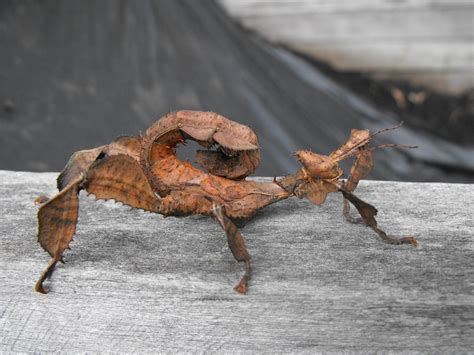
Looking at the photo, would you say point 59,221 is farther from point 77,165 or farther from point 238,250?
point 238,250

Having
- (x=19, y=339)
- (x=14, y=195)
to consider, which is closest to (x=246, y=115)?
(x=14, y=195)

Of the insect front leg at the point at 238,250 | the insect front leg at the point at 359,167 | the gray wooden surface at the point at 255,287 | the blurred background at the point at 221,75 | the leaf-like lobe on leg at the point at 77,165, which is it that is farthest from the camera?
the blurred background at the point at 221,75

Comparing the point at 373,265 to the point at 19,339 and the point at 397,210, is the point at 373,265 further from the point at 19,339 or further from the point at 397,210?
the point at 19,339

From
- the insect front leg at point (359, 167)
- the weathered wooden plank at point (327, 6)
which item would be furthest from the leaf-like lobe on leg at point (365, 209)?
the weathered wooden plank at point (327, 6)

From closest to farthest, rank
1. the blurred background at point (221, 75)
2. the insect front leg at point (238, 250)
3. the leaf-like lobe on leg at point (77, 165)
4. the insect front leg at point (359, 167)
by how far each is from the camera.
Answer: the insect front leg at point (238, 250), the leaf-like lobe on leg at point (77, 165), the insect front leg at point (359, 167), the blurred background at point (221, 75)

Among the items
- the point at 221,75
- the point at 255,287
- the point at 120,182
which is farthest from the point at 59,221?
the point at 221,75

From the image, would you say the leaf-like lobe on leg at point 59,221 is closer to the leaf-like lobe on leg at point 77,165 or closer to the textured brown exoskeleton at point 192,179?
the textured brown exoskeleton at point 192,179

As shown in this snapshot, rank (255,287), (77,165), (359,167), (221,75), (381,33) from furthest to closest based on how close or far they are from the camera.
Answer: (381,33), (221,75), (359,167), (77,165), (255,287)
